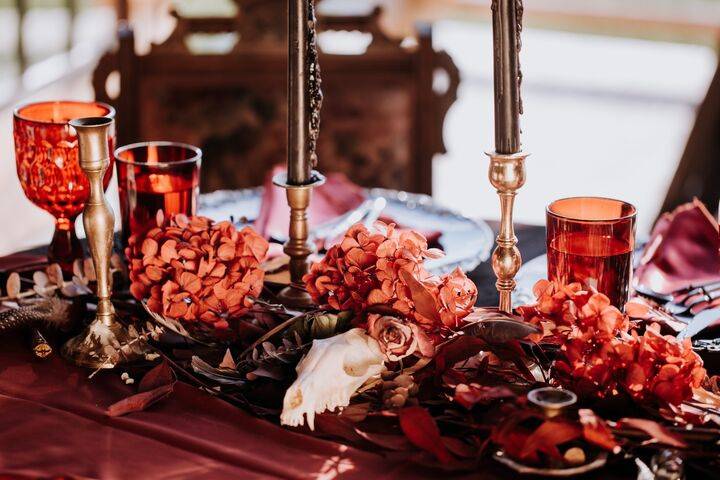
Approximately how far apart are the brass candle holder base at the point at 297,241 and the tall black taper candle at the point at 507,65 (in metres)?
0.25

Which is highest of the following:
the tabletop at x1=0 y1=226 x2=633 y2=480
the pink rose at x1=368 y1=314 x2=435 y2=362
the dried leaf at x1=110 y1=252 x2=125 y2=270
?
the pink rose at x1=368 y1=314 x2=435 y2=362

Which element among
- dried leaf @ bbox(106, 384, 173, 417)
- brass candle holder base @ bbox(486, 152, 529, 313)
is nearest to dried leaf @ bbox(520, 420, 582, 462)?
brass candle holder base @ bbox(486, 152, 529, 313)

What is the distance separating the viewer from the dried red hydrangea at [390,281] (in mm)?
920

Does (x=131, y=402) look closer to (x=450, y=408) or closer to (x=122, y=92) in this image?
(x=450, y=408)

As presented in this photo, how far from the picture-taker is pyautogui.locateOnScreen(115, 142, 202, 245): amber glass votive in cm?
117

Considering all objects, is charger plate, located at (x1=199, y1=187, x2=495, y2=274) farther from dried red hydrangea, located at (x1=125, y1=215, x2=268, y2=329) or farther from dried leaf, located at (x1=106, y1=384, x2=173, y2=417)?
dried leaf, located at (x1=106, y1=384, x2=173, y2=417)

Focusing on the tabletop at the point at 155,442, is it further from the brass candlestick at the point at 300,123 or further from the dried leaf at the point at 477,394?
the brass candlestick at the point at 300,123

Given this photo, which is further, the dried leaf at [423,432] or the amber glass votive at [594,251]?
the amber glass votive at [594,251]

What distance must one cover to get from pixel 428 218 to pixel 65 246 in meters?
0.51

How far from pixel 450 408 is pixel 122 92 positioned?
4.76 ft

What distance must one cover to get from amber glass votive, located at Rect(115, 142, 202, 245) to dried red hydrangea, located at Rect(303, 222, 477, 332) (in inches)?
10.6

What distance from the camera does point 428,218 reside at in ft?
4.81

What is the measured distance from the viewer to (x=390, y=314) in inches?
36.5

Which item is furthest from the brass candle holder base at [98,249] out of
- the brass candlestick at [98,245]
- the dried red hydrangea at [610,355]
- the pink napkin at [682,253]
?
the pink napkin at [682,253]
